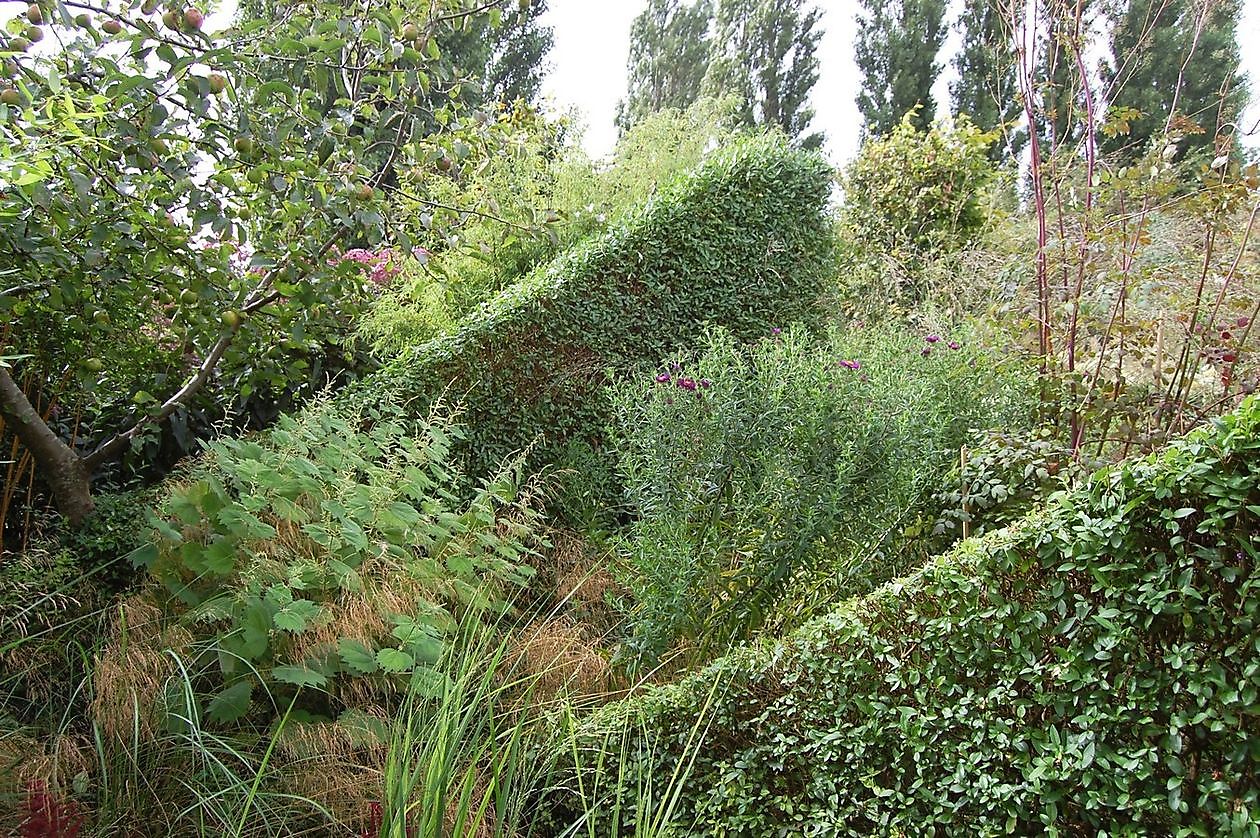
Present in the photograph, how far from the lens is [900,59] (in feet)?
63.7

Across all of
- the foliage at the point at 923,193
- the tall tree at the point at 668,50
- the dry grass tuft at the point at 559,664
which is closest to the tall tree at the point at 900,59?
the tall tree at the point at 668,50

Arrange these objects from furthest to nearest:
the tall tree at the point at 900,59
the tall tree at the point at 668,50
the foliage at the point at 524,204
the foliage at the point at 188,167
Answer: the tall tree at the point at 668,50, the tall tree at the point at 900,59, the foliage at the point at 524,204, the foliage at the point at 188,167

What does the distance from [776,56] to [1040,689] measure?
20.9 metres

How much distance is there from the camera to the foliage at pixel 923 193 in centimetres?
937

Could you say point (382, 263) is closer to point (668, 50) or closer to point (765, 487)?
point (765, 487)

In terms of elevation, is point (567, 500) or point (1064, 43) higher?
point (1064, 43)

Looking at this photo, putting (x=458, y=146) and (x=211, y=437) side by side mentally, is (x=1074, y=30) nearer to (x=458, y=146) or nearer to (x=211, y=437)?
(x=458, y=146)

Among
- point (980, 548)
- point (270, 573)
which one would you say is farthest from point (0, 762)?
point (980, 548)

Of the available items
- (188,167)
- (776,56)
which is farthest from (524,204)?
(776,56)

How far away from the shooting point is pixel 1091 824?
1808mm

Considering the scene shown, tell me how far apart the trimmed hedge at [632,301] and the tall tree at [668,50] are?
54.5 feet

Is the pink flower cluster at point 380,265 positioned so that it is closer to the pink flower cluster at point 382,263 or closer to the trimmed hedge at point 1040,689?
the pink flower cluster at point 382,263

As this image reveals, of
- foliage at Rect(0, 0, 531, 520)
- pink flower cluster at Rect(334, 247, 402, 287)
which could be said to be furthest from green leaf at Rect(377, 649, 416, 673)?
pink flower cluster at Rect(334, 247, 402, 287)

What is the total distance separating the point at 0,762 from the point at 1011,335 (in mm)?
4395
